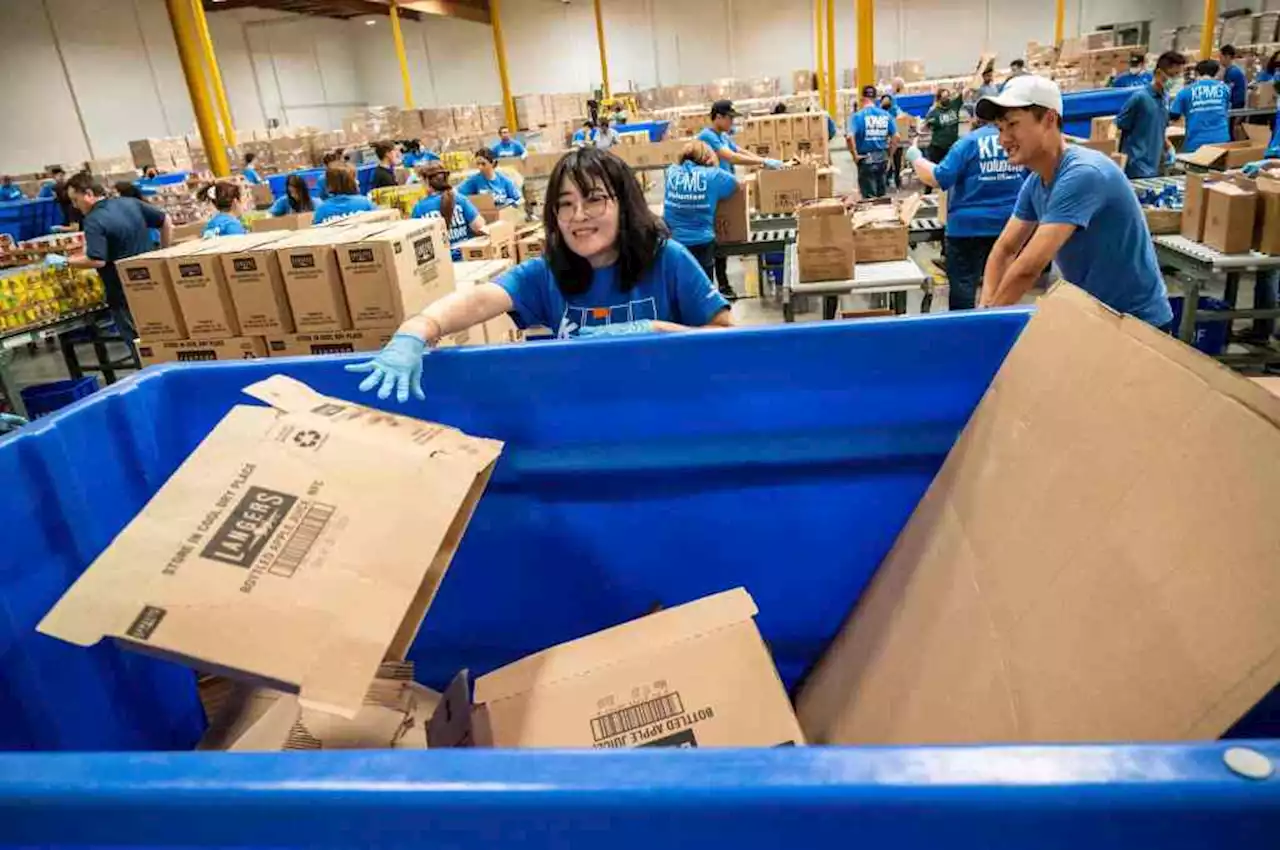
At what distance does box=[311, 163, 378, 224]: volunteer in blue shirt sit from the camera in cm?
557

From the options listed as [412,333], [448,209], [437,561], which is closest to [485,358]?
[412,333]

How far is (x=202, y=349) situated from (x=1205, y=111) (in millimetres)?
9356

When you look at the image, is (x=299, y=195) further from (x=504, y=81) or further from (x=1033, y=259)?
(x=504, y=81)

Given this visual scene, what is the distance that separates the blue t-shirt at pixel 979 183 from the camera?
4480 millimetres

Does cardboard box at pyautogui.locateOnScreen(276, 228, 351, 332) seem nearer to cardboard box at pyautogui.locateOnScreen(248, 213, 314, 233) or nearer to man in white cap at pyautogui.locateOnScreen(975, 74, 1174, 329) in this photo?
man in white cap at pyautogui.locateOnScreen(975, 74, 1174, 329)

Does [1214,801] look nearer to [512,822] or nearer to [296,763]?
[512,822]

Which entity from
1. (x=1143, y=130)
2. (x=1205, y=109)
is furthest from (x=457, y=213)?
(x=1205, y=109)

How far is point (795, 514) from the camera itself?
173cm

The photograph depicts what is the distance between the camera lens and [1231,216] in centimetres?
397

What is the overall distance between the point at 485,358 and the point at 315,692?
823 mm

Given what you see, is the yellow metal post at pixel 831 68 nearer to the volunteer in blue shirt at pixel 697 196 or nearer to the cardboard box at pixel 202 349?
the volunteer in blue shirt at pixel 697 196

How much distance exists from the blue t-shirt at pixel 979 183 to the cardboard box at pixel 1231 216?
0.93 meters

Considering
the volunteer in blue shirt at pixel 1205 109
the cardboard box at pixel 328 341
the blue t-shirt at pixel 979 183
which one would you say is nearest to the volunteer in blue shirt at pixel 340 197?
the cardboard box at pixel 328 341

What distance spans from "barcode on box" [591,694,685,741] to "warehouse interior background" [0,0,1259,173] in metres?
19.0
